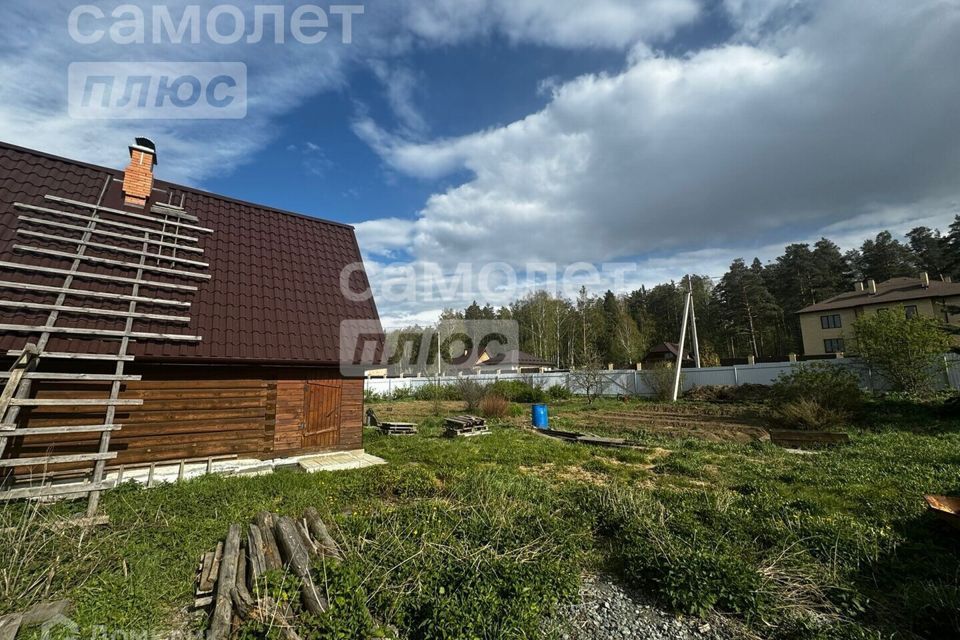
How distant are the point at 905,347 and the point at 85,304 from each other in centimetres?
2309

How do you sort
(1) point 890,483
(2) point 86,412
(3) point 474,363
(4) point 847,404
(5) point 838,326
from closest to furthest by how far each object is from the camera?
1. (1) point 890,483
2. (2) point 86,412
3. (4) point 847,404
4. (5) point 838,326
5. (3) point 474,363

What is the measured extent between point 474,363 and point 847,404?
115ft

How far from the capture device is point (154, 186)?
9.55 meters

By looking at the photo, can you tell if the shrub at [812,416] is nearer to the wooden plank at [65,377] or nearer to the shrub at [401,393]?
the wooden plank at [65,377]

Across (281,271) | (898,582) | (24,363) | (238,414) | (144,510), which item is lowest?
(898,582)

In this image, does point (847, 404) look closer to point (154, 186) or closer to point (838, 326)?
point (154, 186)

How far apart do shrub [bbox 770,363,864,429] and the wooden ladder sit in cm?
1544

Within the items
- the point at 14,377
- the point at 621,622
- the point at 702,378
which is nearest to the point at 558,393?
the point at 702,378

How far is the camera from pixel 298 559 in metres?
3.65

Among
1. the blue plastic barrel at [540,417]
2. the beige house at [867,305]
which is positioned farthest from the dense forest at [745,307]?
the blue plastic barrel at [540,417]

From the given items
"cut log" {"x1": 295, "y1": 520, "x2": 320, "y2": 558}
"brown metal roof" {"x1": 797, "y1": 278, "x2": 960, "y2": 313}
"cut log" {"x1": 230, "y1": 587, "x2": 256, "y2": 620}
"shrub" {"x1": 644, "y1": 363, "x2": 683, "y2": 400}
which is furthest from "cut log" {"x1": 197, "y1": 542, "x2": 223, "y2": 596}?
"brown metal roof" {"x1": 797, "y1": 278, "x2": 960, "y2": 313}

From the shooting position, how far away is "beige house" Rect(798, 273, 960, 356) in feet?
86.2

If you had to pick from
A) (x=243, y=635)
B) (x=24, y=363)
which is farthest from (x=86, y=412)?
(x=243, y=635)

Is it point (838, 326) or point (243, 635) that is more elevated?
point (838, 326)
